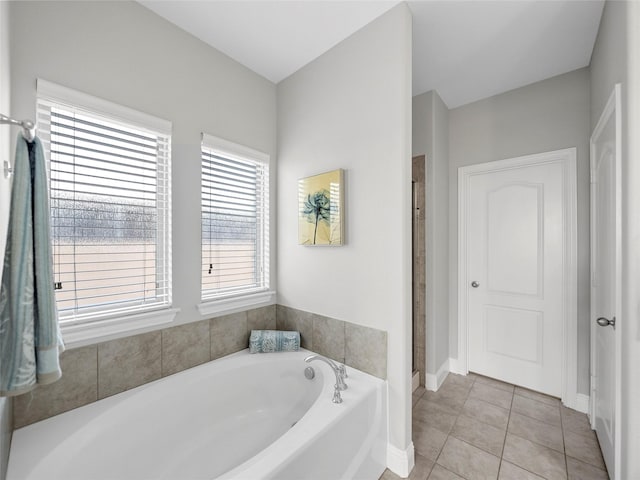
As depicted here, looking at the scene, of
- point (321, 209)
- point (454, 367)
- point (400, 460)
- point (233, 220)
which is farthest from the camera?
point (454, 367)

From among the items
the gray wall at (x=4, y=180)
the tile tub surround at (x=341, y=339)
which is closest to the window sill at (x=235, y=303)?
the tile tub surround at (x=341, y=339)

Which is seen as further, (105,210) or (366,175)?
(366,175)

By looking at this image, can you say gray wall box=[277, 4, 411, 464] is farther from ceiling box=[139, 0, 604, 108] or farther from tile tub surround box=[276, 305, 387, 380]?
ceiling box=[139, 0, 604, 108]

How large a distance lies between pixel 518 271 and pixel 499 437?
1330mm

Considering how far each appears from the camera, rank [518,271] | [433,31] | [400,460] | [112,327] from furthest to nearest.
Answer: [518,271] → [433,31] → [400,460] → [112,327]

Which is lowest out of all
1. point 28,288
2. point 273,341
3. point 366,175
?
point 273,341

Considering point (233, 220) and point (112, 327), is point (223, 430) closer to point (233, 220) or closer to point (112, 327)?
point (112, 327)

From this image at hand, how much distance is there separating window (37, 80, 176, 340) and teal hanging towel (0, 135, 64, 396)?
2.48 feet

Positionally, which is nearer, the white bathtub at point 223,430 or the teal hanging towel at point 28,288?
the teal hanging towel at point 28,288

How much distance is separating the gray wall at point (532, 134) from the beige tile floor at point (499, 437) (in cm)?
40

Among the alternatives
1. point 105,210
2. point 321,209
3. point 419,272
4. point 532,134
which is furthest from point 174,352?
point 532,134

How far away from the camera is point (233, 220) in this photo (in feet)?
7.07

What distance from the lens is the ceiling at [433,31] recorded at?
65.4 inches

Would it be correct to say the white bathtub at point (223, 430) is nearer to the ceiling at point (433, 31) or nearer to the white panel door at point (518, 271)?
the white panel door at point (518, 271)
